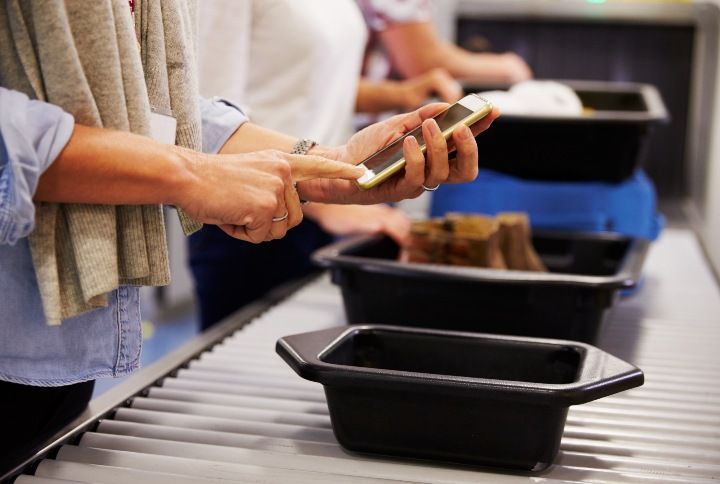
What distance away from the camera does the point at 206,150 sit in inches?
44.5

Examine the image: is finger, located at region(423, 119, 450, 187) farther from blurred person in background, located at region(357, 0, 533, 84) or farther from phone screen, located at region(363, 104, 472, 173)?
blurred person in background, located at region(357, 0, 533, 84)

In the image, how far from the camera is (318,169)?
95cm

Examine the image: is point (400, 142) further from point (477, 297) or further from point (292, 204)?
point (477, 297)

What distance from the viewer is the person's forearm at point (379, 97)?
7.51 feet

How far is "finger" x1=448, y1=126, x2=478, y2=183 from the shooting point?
0.98 m

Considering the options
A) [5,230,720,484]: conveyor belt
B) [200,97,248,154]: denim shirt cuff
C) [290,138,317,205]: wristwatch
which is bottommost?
[5,230,720,484]: conveyor belt

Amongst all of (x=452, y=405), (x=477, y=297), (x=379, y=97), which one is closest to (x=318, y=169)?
(x=452, y=405)

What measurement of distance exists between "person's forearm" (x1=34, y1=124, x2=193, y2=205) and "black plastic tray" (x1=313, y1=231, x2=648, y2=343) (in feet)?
1.88

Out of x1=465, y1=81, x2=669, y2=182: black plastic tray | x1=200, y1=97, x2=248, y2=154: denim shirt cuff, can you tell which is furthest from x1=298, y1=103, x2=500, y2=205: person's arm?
x1=465, y1=81, x2=669, y2=182: black plastic tray

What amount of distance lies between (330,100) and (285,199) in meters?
1.03

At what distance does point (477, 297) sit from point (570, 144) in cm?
77

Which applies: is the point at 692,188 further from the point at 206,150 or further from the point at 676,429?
the point at 206,150

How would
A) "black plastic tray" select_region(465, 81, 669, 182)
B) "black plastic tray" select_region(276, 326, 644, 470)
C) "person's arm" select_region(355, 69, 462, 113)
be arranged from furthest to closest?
"person's arm" select_region(355, 69, 462, 113), "black plastic tray" select_region(465, 81, 669, 182), "black plastic tray" select_region(276, 326, 644, 470)

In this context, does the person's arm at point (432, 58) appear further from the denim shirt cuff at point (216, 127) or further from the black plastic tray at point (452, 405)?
the black plastic tray at point (452, 405)
